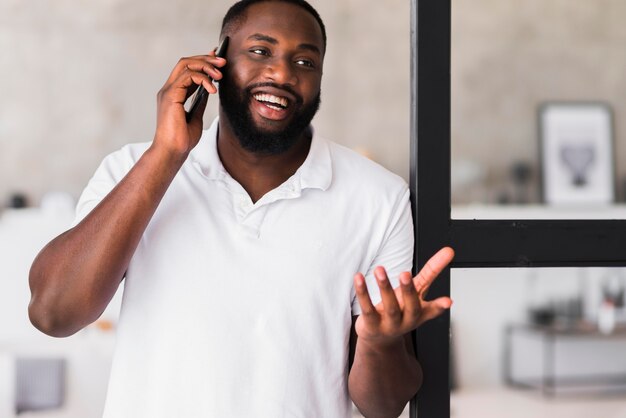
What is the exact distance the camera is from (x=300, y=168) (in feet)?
3.56

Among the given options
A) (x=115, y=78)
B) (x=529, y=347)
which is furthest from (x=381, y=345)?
(x=115, y=78)

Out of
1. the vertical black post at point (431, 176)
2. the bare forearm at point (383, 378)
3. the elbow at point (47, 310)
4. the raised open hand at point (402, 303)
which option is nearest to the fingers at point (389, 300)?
the raised open hand at point (402, 303)

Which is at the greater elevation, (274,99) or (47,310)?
(274,99)

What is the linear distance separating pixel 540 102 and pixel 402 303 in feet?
1.57

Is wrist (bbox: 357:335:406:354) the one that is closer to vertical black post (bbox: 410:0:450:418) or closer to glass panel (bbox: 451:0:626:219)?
vertical black post (bbox: 410:0:450:418)

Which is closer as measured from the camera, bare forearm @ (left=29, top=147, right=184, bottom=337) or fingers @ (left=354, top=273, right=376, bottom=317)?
fingers @ (left=354, top=273, right=376, bottom=317)

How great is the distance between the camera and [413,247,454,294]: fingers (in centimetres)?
86

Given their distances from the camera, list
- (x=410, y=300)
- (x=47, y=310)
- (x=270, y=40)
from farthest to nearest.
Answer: (x=270, y=40) < (x=47, y=310) < (x=410, y=300)

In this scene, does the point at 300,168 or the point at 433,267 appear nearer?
the point at 433,267

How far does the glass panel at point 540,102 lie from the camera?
1119 millimetres

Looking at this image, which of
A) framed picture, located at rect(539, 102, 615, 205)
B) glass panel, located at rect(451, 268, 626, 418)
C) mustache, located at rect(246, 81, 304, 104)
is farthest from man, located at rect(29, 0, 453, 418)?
framed picture, located at rect(539, 102, 615, 205)

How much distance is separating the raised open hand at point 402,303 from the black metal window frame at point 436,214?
0.63 ft

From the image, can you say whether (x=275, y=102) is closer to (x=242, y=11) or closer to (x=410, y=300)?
(x=242, y=11)

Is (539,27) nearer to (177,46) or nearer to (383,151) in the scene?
(383,151)
